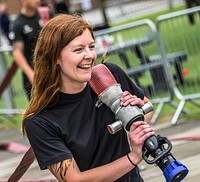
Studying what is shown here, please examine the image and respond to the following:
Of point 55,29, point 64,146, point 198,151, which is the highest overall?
point 55,29

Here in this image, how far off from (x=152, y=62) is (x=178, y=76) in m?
0.39

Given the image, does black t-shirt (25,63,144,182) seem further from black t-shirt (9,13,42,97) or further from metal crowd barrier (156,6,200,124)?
metal crowd barrier (156,6,200,124)

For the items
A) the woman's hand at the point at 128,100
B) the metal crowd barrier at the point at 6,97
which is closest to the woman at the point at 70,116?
the woman's hand at the point at 128,100

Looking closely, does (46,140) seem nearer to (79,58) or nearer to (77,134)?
(77,134)

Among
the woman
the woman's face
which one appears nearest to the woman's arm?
the woman

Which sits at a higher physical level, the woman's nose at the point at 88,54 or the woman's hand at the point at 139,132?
the woman's nose at the point at 88,54

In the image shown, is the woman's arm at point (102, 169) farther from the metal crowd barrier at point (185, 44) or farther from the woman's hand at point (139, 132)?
the metal crowd barrier at point (185, 44)

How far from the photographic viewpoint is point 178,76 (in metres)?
8.43

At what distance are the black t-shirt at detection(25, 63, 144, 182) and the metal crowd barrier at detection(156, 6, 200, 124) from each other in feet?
16.2

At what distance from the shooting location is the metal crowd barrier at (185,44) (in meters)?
7.88

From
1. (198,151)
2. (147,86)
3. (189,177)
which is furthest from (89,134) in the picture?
(147,86)

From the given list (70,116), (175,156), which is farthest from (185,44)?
(70,116)

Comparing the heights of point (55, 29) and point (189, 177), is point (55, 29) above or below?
above

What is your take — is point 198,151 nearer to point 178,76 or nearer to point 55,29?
point 178,76
